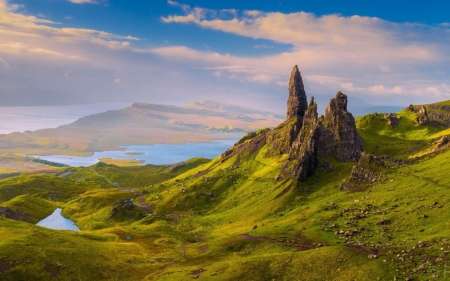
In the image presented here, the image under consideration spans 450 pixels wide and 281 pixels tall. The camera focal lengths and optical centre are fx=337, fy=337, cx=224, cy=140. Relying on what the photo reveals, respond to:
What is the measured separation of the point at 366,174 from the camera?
147 meters

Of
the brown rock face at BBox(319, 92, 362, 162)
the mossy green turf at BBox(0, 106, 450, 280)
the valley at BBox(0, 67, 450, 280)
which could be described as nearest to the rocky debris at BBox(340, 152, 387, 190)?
the valley at BBox(0, 67, 450, 280)

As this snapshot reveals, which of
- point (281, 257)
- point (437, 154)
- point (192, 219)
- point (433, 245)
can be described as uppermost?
point (437, 154)

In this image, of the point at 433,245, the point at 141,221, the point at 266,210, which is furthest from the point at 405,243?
the point at 141,221

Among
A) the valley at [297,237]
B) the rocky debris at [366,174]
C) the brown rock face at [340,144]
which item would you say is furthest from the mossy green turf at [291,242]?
the brown rock face at [340,144]

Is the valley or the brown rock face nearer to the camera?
the valley

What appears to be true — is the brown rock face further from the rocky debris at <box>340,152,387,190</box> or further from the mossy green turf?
the rocky debris at <box>340,152,387,190</box>

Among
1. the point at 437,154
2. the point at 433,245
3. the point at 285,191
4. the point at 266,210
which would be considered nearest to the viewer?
the point at 433,245

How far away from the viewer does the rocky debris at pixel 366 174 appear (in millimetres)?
144250

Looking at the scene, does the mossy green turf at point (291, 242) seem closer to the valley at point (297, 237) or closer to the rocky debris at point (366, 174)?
the valley at point (297, 237)

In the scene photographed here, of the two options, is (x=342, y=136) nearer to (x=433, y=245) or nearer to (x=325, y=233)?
(x=325, y=233)

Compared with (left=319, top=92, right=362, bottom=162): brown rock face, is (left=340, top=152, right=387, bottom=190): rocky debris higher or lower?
lower

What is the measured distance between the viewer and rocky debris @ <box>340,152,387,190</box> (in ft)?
473

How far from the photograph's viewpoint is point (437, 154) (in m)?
148

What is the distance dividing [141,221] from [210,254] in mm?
80724
